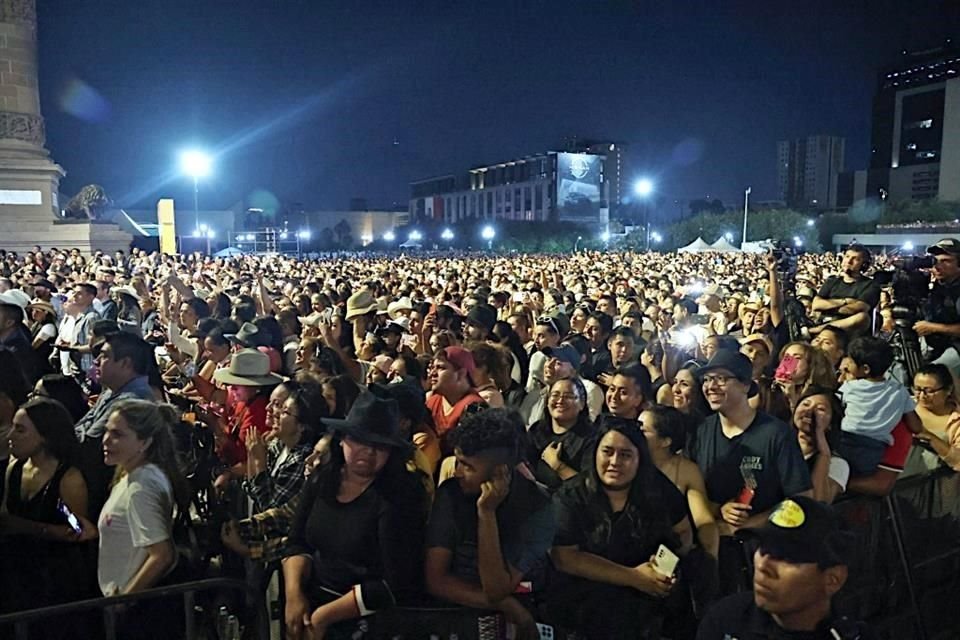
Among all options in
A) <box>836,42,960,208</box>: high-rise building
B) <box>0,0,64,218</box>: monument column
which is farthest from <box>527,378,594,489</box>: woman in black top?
<box>836,42,960,208</box>: high-rise building

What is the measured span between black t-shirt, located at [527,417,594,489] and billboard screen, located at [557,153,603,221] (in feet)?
400

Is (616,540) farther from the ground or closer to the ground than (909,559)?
farther from the ground

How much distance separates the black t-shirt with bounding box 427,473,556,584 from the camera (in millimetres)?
3521

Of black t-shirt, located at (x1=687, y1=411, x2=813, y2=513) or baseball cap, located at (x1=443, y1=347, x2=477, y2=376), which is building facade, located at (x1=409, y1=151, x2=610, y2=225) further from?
black t-shirt, located at (x1=687, y1=411, x2=813, y2=513)

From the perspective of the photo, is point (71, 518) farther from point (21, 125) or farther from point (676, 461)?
point (21, 125)

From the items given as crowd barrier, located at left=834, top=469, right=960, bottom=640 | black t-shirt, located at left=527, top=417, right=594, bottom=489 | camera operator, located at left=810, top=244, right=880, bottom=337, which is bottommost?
crowd barrier, located at left=834, top=469, right=960, bottom=640

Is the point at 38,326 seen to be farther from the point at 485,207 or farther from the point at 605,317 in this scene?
the point at 485,207

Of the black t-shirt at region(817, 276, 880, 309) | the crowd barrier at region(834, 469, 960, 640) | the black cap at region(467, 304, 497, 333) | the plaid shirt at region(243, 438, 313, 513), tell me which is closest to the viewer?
the plaid shirt at region(243, 438, 313, 513)

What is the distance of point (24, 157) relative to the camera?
89.8 ft

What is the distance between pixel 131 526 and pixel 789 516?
2.76 m

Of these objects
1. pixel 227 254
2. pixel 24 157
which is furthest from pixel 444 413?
pixel 227 254

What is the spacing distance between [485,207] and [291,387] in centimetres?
14027

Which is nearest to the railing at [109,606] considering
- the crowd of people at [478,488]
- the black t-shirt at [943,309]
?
the crowd of people at [478,488]

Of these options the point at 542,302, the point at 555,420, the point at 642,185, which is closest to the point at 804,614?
the point at 555,420
